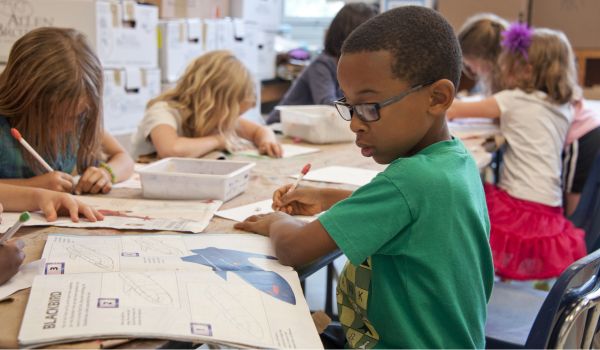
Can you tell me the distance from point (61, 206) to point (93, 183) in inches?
9.1

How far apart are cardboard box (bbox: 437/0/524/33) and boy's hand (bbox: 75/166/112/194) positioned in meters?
2.96

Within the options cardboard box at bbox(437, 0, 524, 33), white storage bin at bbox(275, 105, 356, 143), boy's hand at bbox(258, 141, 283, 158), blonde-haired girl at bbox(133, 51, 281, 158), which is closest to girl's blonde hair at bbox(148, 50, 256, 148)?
blonde-haired girl at bbox(133, 51, 281, 158)

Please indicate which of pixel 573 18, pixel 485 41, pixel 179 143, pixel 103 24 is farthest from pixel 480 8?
pixel 179 143

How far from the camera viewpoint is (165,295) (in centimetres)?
81

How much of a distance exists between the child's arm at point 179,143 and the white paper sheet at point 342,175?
371 mm

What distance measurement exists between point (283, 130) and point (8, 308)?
1.63 meters

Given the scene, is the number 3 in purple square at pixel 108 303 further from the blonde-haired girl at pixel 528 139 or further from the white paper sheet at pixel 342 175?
the blonde-haired girl at pixel 528 139

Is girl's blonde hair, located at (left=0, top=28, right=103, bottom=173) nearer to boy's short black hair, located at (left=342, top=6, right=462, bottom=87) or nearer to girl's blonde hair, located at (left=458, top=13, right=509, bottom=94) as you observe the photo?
boy's short black hair, located at (left=342, top=6, right=462, bottom=87)

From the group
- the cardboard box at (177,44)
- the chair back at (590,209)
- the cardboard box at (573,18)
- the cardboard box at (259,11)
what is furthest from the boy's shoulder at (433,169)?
the cardboard box at (573,18)

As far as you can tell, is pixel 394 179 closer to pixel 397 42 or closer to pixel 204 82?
pixel 397 42

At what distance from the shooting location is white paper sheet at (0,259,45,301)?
0.82 m

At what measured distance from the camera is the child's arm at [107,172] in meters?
1.43

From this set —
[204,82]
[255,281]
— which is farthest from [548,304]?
[204,82]

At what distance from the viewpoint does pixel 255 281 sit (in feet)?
2.93
